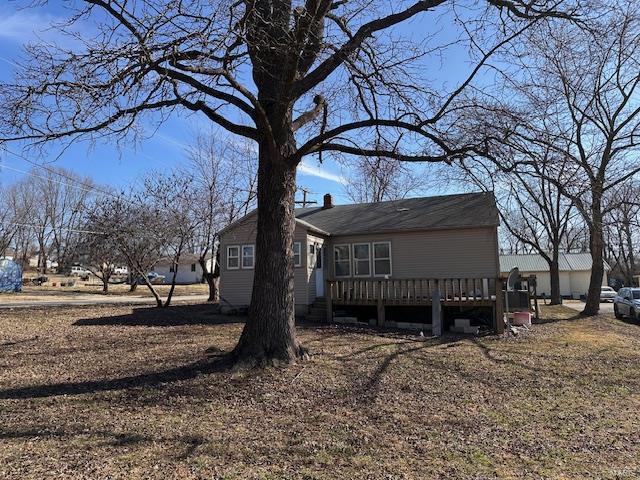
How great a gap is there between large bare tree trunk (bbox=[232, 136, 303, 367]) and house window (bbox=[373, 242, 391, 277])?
10.4 metres

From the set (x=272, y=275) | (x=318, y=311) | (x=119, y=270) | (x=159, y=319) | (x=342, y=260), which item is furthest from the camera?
(x=119, y=270)

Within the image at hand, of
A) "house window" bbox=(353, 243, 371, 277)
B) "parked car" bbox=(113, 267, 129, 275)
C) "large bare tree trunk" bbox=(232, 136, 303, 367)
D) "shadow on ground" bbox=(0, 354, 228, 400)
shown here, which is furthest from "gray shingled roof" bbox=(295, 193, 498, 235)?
"parked car" bbox=(113, 267, 129, 275)

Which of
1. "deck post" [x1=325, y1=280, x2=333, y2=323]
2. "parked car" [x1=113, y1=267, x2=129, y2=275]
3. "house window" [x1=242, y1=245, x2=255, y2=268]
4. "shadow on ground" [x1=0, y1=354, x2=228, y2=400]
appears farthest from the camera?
"parked car" [x1=113, y1=267, x2=129, y2=275]

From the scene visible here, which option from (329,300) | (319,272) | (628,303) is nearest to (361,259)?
(319,272)

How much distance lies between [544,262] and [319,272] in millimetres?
37622

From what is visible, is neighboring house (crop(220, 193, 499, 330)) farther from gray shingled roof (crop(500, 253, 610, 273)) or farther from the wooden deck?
gray shingled roof (crop(500, 253, 610, 273))

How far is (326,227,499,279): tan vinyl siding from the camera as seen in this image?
54.3ft

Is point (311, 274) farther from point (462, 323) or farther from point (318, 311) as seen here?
point (462, 323)

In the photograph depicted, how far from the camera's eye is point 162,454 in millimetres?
4363

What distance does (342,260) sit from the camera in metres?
19.0

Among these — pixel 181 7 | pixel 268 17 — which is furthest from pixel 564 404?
pixel 181 7

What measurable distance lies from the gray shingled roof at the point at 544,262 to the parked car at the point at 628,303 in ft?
81.0

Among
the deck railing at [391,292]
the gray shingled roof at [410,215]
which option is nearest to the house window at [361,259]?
the gray shingled roof at [410,215]

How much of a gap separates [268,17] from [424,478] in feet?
20.4
